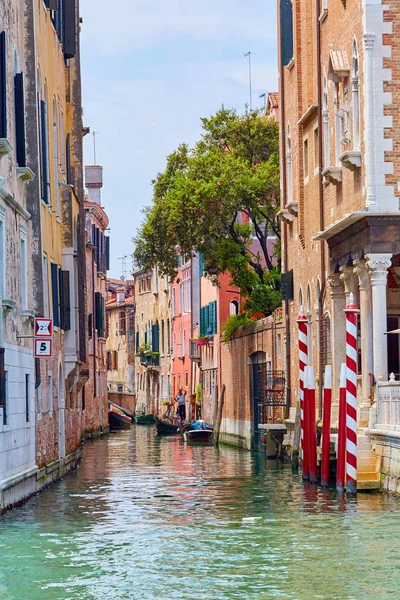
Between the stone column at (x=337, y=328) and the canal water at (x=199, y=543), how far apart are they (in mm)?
2198

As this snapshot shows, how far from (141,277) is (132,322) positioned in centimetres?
954

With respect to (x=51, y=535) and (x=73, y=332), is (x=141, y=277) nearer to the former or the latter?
(x=73, y=332)

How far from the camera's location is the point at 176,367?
70750 millimetres

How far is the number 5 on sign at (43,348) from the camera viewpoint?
21547 mm

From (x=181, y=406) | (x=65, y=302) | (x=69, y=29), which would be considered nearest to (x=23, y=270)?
(x=65, y=302)

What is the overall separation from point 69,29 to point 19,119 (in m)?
11.5

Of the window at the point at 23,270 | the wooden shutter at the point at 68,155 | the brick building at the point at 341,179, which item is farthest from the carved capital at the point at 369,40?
the wooden shutter at the point at 68,155

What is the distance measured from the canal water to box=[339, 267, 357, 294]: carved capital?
3641 mm

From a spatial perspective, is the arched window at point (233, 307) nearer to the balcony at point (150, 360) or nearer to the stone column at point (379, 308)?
the stone column at point (379, 308)

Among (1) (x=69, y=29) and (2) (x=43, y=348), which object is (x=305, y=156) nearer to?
(1) (x=69, y=29)

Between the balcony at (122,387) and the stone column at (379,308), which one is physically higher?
the stone column at (379,308)

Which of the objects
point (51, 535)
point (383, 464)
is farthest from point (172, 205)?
point (51, 535)

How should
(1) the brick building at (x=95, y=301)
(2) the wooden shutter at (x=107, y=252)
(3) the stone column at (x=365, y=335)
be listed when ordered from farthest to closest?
(2) the wooden shutter at (x=107, y=252) < (1) the brick building at (x=95, y=301) < (3) the stone column at (x=365, y=335)

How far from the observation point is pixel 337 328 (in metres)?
27.6
